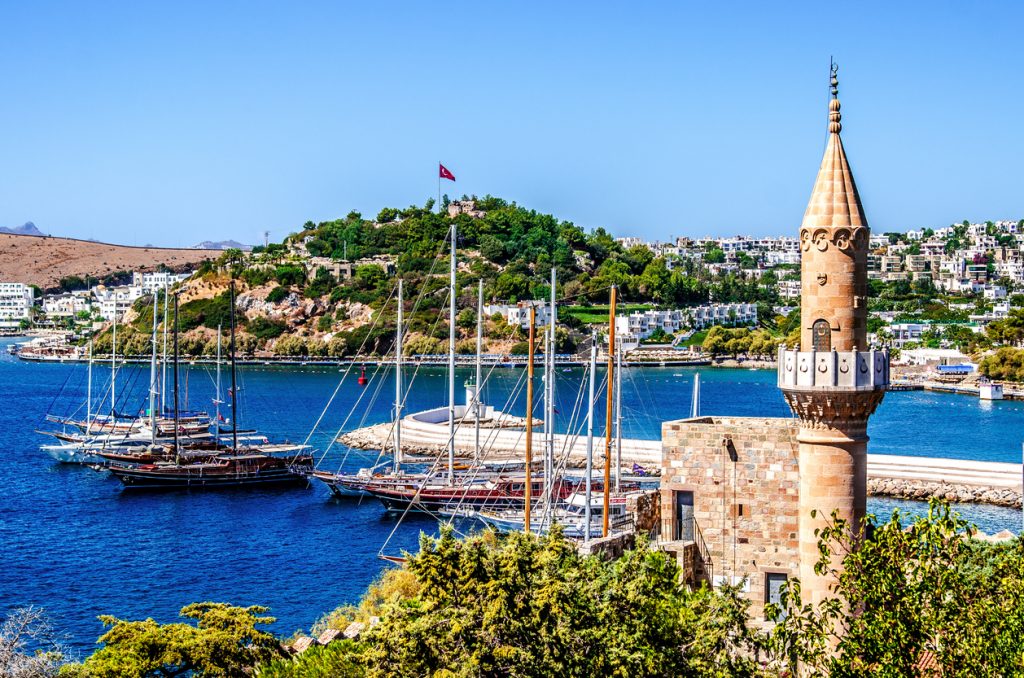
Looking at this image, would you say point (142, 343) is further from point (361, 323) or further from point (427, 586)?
point (427, 586)

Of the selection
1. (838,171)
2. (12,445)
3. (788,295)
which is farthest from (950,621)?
(788,295)

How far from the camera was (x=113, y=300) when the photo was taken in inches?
6284

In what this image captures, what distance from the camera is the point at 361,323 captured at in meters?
125

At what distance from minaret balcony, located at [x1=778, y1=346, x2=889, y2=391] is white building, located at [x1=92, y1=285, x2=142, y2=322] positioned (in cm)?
14009

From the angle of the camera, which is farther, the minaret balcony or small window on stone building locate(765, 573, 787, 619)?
small window on stone building locate(765, 573, 787, 619)

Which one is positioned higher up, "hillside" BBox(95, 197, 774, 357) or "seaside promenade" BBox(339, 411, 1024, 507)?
"hillside" BBox(95, 197, 774, 357)

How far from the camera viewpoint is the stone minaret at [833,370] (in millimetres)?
13094

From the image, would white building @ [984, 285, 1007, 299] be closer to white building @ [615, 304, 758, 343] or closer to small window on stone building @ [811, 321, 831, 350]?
white building @ [615, 304, 758, 343]

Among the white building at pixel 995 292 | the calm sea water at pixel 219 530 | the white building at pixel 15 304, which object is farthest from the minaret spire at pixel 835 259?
the white building at pixel 15 304

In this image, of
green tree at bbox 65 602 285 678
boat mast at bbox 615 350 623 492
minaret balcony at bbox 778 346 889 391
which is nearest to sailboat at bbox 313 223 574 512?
boat mast at bbox 615 350 623 492

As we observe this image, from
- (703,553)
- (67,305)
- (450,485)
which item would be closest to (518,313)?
(450,485)

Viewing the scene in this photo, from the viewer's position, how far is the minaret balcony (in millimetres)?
13070

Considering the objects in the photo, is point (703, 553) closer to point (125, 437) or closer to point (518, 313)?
point (125, 437)

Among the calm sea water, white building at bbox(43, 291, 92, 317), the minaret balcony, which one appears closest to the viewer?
the minaret balcony
